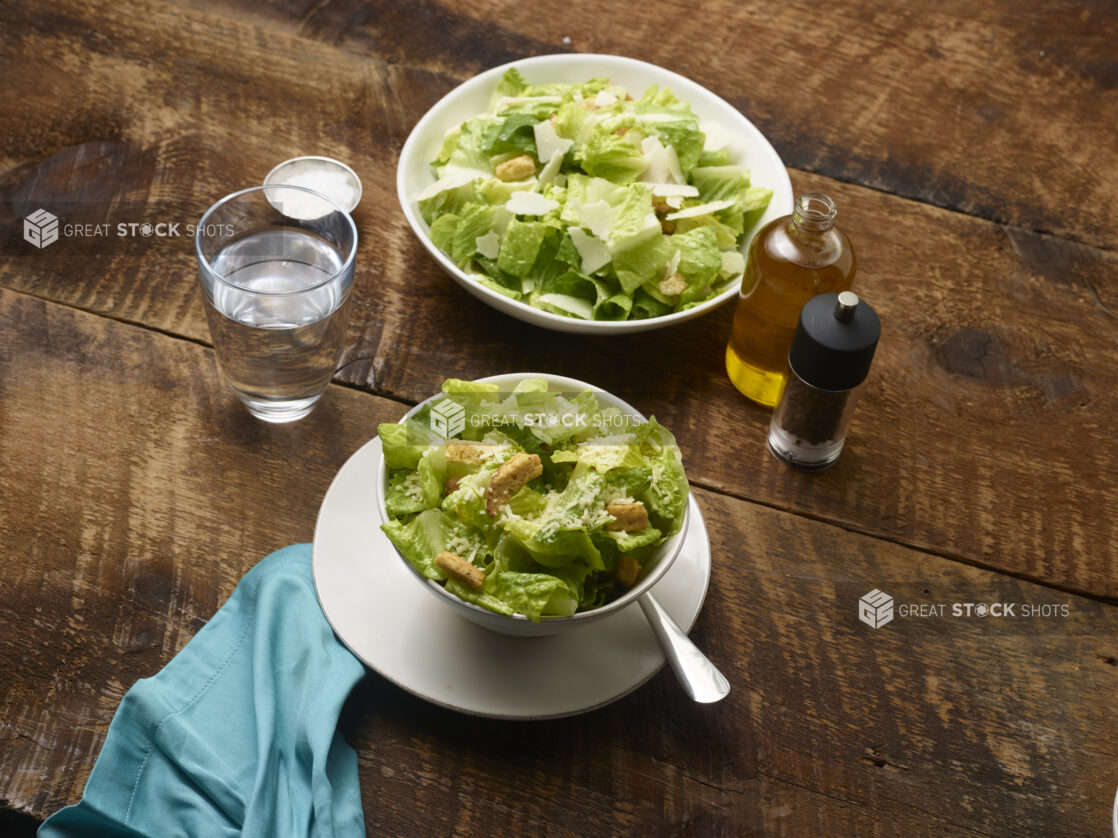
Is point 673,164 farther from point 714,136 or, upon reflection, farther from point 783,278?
point 783,278

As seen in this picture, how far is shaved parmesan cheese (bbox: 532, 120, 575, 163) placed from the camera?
1453mm

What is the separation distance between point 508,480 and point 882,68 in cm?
118

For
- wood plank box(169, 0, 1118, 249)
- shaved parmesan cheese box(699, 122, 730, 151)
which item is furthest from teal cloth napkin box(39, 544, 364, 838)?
wood plank box(169, 0, 1118, 249)

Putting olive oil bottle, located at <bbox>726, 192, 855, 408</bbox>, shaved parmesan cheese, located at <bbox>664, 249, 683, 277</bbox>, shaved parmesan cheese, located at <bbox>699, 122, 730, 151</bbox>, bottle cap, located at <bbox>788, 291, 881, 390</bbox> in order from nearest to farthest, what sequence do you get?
bottle cap, located at <bbox>788, 291, 881, 390</bbox>
olive oil bottle, located at <bbox>726, 192, 855, 408</bbox>
shaved parmesan cheese, located at <bbox>664, 249, 683, 277</bbox>
shaved parmesan cheese, located at <bbox>699, 122, 730, 151</bbox>

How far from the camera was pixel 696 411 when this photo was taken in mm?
1372

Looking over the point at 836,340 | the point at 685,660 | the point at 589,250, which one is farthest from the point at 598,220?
the point at 685,660

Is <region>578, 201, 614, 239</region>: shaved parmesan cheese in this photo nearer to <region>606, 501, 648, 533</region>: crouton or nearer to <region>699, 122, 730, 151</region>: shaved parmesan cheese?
<region>699, 122, 730, 151</region>: shaved parmesan cheese

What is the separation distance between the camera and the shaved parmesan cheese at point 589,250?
4.47 feet

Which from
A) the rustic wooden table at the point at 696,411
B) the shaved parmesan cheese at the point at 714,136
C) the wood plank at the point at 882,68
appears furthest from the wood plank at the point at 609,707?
the wood plank at the point at 882,68

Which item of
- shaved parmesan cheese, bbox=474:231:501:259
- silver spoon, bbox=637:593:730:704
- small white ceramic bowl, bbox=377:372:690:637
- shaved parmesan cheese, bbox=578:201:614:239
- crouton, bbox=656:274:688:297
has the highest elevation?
shaved parmesan cheese, bbox=578:201:614:239

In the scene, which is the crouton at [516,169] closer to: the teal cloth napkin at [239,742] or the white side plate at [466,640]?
the white side plate at [466,640]

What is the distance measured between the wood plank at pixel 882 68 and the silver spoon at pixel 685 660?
0.86 metres

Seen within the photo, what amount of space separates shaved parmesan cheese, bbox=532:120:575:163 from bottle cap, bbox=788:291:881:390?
45 centimetres

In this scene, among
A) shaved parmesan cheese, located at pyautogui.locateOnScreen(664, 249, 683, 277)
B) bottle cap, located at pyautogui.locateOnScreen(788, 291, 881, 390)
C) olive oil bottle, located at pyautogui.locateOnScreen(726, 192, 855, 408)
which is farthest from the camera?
shaved parmesan cheese, located at pyautogui.locateOnScreen(664, 249, 683, 277)
